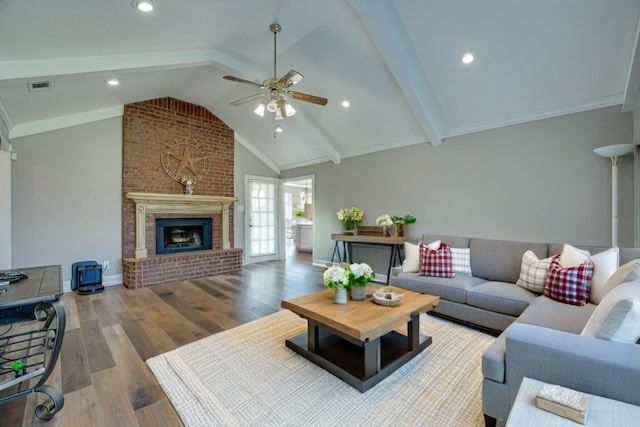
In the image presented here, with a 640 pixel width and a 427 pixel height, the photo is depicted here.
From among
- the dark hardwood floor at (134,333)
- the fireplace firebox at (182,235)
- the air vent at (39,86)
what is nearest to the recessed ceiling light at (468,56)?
the dark hardwood floor at (134,333)

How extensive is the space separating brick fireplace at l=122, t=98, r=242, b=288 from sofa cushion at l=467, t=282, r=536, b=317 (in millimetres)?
4423

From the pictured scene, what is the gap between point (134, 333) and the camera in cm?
287

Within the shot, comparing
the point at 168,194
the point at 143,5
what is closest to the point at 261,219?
the point at 168,194

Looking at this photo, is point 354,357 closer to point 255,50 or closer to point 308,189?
point 255,50

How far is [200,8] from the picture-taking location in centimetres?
267

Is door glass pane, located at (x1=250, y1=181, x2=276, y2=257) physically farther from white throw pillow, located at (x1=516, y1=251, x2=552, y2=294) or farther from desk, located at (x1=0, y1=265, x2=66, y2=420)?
white throw pillow, located at (x1=516, y1=251, x2=552, y2=294)

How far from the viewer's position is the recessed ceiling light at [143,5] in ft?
7.48

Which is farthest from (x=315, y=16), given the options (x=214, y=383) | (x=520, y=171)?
(x=214, y=383)

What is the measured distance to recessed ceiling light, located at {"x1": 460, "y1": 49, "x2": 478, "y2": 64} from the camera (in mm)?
3132

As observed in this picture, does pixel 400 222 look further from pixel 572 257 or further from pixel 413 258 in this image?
pixel 572 257

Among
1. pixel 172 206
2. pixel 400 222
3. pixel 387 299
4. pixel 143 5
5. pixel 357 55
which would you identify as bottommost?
pixel 387 299

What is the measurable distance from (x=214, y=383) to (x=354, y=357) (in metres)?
1.07

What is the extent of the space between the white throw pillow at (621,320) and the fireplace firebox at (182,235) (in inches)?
228

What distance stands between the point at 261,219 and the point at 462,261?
185 inches
